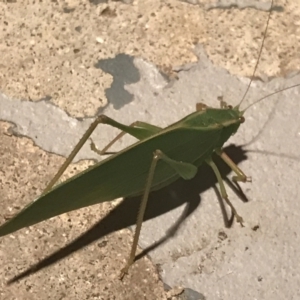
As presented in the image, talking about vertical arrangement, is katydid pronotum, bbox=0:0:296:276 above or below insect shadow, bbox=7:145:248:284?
above

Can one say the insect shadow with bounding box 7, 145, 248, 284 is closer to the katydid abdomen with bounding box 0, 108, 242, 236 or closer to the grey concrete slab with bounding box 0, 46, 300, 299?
the grey concrete slab with bounding box 0, 46, 300, 299

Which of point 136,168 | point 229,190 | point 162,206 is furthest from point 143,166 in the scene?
point 229,190

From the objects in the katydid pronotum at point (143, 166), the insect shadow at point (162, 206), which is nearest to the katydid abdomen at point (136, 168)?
the katydid pronotum at point (143, 166)

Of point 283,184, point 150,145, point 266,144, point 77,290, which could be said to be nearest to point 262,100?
point 266,144

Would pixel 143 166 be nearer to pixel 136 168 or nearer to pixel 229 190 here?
pixel 136 168

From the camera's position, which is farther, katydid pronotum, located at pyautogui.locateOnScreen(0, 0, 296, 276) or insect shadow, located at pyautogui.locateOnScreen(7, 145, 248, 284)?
insect shadow, located at pyautogui.locateOnScreen(7, 145, 248, 284)

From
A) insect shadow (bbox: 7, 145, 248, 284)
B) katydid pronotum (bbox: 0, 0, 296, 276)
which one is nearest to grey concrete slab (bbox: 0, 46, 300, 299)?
insect shadow (bbox: 7, 145, 248, 284)
